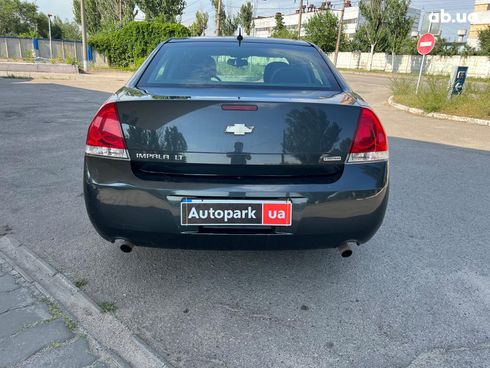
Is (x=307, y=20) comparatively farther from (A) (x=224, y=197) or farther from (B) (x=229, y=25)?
(A) (x=224, y=197)

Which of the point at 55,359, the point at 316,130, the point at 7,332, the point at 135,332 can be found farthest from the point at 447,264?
the point at 7,332

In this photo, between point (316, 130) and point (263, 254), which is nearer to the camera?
point (316, 130)

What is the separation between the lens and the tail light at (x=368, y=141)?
84.4 inches

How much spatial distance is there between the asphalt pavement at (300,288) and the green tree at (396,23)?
146 ft

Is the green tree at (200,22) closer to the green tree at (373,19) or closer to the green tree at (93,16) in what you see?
the green tree at (93,16)

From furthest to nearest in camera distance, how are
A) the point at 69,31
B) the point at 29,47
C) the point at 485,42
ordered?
the point at 69,31 < the point at 29,47 < the point at 485,42

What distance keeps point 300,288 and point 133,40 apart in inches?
1086

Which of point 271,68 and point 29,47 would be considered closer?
point 271,68

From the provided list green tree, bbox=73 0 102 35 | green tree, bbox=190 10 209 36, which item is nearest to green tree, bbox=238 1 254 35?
green tree, bbox=190 10 209 36

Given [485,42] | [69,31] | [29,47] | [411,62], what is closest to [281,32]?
[411,62]

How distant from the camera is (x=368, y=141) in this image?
216 cm

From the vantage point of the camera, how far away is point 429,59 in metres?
44.1

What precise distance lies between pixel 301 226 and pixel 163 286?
3.27 ft

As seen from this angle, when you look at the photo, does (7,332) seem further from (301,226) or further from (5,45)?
(5,45)
